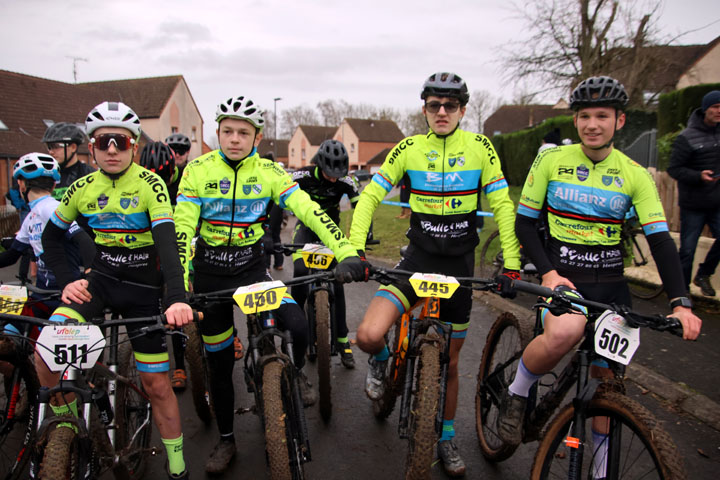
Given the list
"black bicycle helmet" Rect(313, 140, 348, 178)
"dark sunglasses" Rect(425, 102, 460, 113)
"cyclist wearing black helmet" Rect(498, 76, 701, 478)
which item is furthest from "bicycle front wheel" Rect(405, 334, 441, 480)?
"black bicycle helmet" Rect(313, 140, 348, 178)

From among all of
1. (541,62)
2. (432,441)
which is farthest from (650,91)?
(432,441)

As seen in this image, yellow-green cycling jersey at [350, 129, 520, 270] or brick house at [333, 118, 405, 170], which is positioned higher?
brick house at [333, 118, 405, 170]

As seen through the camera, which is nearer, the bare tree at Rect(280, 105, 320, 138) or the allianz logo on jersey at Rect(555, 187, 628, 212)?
the allianz logo on jersey at Rect(555, 187, 628, 212)

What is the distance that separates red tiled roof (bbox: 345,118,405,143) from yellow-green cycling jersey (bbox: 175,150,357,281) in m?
79.9

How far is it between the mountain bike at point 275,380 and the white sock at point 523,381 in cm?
142

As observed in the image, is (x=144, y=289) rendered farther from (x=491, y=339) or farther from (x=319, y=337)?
(x=491, y=339)

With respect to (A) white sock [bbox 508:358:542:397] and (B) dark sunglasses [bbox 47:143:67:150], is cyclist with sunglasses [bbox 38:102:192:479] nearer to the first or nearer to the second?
(A) white sock [bbox 508:358:542:397]

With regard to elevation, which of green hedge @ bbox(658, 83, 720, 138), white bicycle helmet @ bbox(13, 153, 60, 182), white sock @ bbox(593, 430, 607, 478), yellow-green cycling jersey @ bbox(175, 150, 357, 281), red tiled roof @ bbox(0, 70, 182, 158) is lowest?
white sock @ bbox(593, 430, 607, 478)

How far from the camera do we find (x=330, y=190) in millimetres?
5586

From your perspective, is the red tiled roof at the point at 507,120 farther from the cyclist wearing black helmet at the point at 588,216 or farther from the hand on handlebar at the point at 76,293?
the hand on handlebar at the point at 76,293

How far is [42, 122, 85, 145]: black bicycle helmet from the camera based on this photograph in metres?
5.90

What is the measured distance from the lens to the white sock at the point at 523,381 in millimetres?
3156

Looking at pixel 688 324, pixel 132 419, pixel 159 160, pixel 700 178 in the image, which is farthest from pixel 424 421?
pixel 700 178

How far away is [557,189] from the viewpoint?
128 inches
